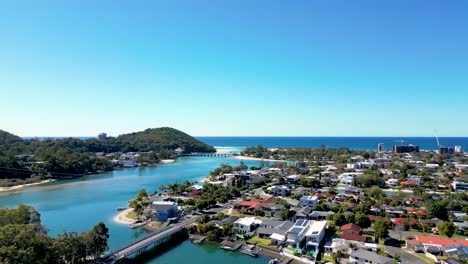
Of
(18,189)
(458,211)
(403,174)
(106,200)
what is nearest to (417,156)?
(403,174)

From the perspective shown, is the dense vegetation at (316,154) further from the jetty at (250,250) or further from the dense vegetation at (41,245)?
the dense vegetation at (41,245)

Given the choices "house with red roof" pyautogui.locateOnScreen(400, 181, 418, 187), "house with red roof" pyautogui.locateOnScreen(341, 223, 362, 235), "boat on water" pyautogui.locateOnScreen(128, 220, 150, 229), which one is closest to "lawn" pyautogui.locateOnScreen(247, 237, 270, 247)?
"house with red roof" pyautogui.locateOnScreen(341, 223, 362, 235)

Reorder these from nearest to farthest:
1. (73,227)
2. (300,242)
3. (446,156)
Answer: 1. (300,242)
2. (73,227)
3. (446,156)

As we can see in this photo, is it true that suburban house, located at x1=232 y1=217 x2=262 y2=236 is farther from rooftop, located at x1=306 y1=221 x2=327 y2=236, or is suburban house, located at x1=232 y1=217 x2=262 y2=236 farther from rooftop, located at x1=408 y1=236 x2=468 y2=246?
rooftop, located at x1=408 y1=236 x2=468 y2=246

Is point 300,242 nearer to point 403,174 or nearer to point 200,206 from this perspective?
point 200,206

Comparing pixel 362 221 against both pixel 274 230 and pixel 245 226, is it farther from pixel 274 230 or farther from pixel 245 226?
pixel 245 226

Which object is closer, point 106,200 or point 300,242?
point 300,242

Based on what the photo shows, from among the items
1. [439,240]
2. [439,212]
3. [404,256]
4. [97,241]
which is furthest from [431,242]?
[97,241]
